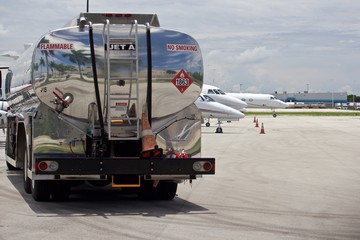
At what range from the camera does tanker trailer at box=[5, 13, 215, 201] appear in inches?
455

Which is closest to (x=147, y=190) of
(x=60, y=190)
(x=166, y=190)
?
(x=166, y=190)

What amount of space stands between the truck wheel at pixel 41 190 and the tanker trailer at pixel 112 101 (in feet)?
0.06

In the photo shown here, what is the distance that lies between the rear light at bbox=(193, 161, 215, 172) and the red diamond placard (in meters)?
1.13

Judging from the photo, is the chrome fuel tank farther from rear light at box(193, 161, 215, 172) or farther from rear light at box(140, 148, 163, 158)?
rear light at box(193, 161, 215, 172)

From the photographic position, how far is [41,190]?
12422 mm

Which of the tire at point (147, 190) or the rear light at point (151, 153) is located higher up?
the rear light at point (151, 153)

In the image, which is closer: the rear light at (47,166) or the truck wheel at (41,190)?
the rear light at (47,166)

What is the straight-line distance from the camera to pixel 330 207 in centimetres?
1262

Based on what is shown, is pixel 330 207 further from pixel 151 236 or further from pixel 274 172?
pixel 274 172

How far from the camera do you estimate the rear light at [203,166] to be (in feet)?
39.0

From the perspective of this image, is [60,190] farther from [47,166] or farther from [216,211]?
[216,211]

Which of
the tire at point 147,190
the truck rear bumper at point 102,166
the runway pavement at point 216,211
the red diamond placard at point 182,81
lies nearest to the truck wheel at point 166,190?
the tire at point 147,190

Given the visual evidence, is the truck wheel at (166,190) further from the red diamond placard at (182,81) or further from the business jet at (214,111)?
the business jet at (214,111)

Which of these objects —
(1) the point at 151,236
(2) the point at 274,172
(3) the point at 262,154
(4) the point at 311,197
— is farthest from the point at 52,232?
(3) the point at 262,154
